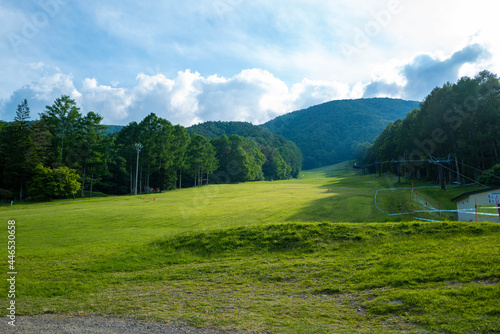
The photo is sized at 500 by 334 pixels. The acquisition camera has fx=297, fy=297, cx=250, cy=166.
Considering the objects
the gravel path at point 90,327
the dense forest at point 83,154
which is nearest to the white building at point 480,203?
the gravel path at point 90,327

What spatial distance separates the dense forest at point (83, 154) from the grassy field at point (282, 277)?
3978cm

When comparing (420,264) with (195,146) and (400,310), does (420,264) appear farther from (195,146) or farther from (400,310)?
(195,146)

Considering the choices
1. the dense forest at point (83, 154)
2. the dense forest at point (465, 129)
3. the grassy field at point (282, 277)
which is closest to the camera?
the grassy field at point (282, 277)

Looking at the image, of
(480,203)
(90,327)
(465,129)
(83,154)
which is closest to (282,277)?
(90,327)

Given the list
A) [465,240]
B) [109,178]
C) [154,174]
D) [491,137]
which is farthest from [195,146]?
[465,240]

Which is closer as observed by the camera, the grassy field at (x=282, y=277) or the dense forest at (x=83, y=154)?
the grassy field at (x=282, y=277)

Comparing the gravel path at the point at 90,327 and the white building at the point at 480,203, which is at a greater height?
the white building at the point at 480,203

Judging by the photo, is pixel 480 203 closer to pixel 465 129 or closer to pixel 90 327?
pixel 90 327

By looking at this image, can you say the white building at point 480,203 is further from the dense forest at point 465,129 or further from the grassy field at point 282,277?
the dense forest at point 465,129

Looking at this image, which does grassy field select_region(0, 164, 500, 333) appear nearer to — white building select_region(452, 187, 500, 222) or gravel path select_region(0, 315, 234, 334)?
gravel path select_region(0, 315, 234, 334)

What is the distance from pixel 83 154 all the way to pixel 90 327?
60543 mm

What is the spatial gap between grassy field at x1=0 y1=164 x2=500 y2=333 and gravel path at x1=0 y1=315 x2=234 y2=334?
389 millimetres

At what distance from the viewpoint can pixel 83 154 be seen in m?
59.5

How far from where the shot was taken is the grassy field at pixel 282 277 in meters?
6.86
